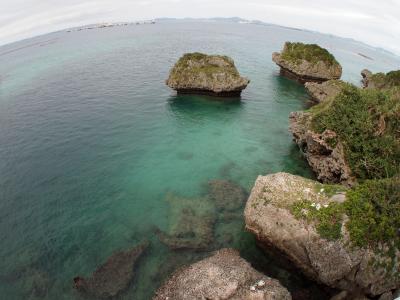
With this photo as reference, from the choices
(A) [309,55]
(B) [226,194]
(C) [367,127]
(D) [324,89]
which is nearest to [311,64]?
(A) [309,55]

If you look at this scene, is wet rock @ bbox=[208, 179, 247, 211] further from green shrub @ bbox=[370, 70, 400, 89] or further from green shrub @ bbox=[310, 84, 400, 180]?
green shrub @ bbox=[370, 70, 400, 89]

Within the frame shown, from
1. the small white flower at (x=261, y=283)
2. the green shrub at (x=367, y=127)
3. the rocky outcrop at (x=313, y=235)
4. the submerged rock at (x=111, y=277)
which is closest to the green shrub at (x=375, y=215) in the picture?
the rocky outcrop at (x=313, y=235)

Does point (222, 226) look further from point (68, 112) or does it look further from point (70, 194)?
point (68, 112)

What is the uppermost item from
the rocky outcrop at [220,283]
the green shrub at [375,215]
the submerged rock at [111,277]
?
the green shrub at [375,215]

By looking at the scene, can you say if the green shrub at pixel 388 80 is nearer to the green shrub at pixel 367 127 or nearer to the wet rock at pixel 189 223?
the green shrub at pixel 367 127

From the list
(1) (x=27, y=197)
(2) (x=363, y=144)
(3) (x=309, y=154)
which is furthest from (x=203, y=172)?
(1) (x=27, y=197)

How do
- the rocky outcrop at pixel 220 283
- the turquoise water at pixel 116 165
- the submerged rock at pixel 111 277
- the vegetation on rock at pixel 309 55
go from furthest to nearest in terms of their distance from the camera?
1. the vegetation on rock at pixel 309 55
2. the turquoise water at pixel 116 165
3. the submerged rock at pixel 111 277
4. the rocky outcrop at pixel 220 283
